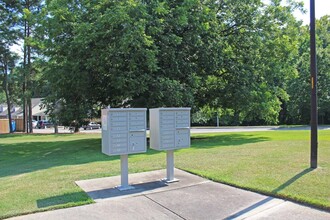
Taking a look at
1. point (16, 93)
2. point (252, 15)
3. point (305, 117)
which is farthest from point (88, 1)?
point (305, 117)

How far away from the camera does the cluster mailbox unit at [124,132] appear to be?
5.68 meters

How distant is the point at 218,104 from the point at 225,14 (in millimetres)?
5213

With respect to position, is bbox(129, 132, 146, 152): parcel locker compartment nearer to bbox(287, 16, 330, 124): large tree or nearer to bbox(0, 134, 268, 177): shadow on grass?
bbox(0, 134, 268, 177): shadow on grass

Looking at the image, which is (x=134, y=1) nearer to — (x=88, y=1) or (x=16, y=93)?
(x=88, y=1)

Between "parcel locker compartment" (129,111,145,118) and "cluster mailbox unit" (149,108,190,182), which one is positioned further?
"cluster mailbox unit" (149,108,190,182)

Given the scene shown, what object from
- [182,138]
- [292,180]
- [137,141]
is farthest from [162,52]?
[292,180]

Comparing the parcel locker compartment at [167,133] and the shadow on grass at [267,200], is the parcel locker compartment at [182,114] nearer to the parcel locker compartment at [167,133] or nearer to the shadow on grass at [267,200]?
the parcel locker compartment at [167,133]

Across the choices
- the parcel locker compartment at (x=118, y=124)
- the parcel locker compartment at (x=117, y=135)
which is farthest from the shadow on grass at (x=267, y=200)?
the parcel locker compartment at (x=118, y=124)

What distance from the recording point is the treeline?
12.8m

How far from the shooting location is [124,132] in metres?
5.81

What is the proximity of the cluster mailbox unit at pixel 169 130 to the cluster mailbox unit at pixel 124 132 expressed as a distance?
0.32 meters

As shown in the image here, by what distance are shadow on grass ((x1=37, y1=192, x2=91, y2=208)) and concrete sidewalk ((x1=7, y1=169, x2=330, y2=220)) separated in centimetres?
18

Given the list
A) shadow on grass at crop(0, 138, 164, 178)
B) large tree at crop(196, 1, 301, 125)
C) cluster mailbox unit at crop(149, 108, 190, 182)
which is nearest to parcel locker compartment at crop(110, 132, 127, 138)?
cluster mailbox unit at crop(149, 108, 190, 182)

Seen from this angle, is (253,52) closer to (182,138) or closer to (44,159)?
(44,159)
